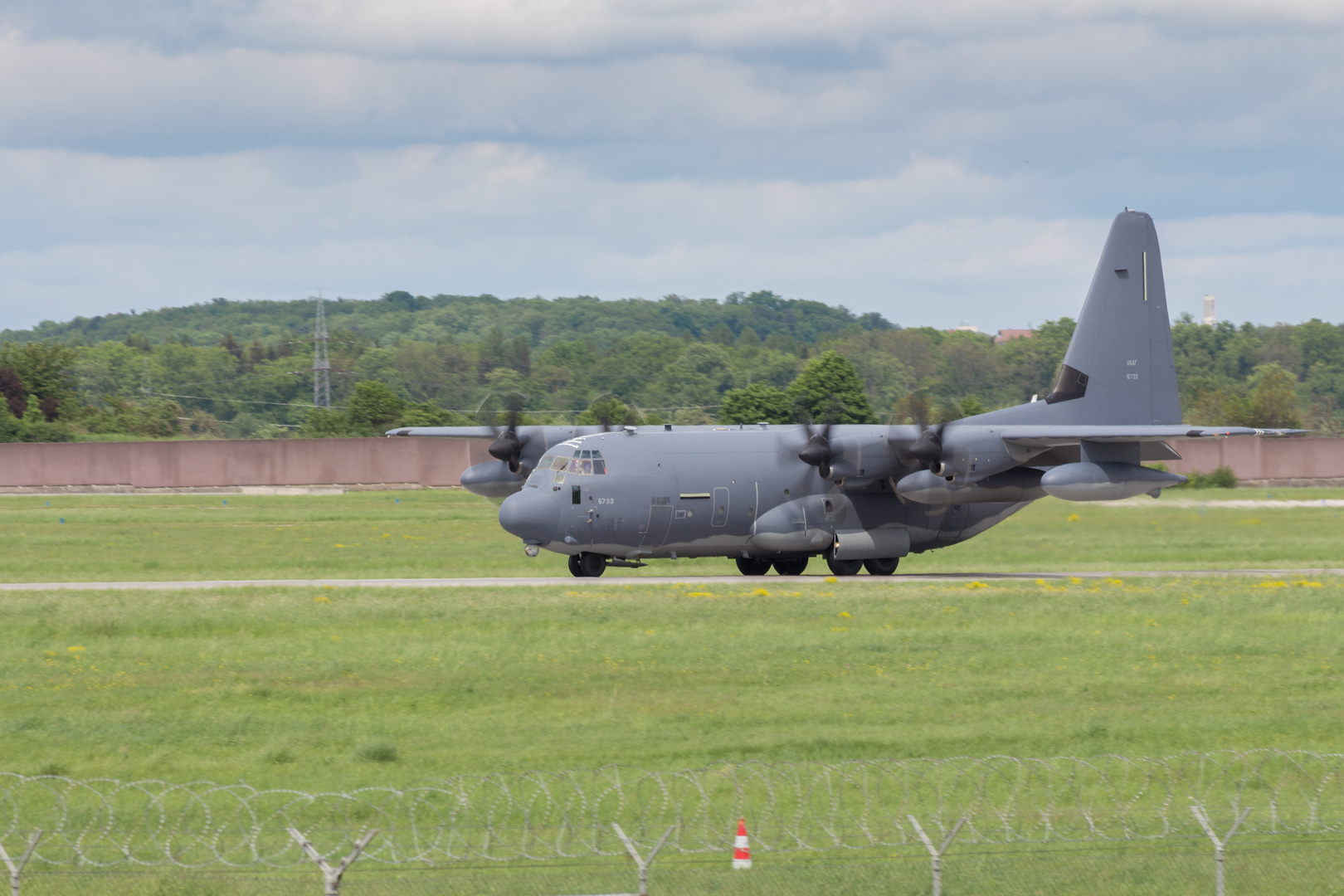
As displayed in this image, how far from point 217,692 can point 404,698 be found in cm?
288

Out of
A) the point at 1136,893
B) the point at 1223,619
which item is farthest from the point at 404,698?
the point at 1223,619

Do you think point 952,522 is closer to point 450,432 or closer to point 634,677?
point 450,432

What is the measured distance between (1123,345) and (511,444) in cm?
1715

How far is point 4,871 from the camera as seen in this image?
41.0 feet

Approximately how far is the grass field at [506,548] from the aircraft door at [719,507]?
446cm

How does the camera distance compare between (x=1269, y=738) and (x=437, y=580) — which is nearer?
(x=1269, y=738)

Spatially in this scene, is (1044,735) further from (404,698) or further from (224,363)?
(224,363)

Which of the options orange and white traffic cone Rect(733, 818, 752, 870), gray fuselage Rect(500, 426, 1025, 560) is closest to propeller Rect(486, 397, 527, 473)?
gray fuselage Rect(500, 426, 1025, 560)

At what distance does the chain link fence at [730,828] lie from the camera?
12.0 meters

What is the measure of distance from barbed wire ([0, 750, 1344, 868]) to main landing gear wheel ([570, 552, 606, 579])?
59.0 feet

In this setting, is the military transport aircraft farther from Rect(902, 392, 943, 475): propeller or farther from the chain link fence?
the chain link fence

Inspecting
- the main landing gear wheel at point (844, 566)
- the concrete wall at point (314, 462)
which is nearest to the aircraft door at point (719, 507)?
the main landing gear wheel at point (844, 566)

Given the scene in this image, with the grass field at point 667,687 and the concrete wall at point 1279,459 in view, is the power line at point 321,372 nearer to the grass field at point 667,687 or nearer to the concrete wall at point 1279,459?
the concrete wall at point 1279,459

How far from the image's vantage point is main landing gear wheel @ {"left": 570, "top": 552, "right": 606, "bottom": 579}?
3450cm
